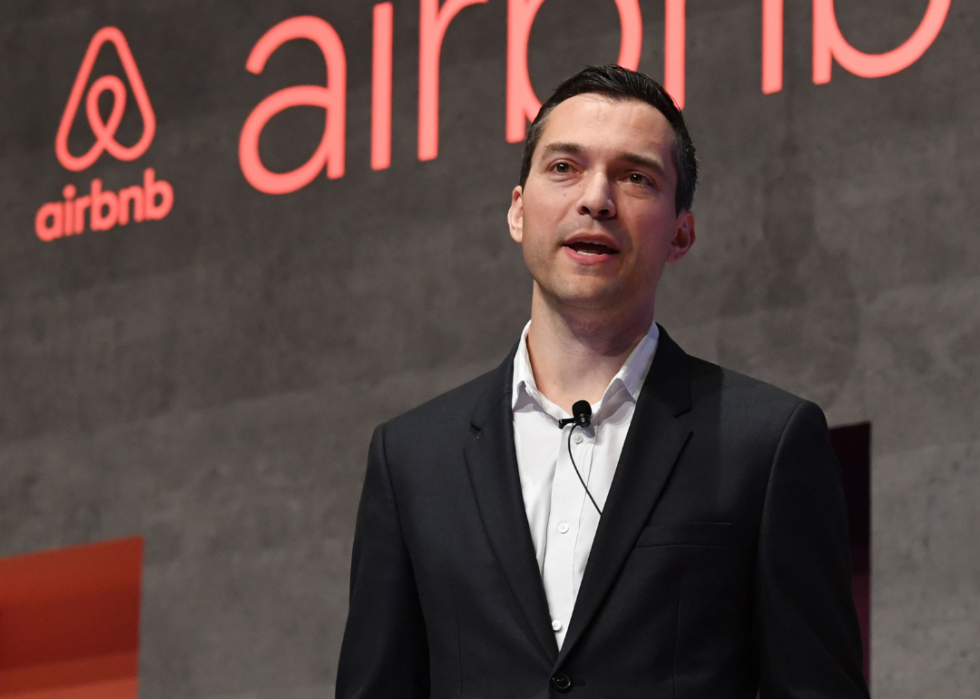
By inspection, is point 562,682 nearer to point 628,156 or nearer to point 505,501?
point 505,501

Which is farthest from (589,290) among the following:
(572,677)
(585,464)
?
(572,677)

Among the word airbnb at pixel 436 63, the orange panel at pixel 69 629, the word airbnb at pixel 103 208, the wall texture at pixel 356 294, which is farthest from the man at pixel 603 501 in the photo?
the orange panel at pixel 69 629

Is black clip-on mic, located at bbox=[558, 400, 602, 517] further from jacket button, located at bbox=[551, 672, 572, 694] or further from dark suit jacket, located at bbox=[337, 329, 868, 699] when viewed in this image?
jacket button, located at bbox=[551, 672, 572, 694]

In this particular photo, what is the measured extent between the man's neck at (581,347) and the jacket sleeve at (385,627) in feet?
0.84

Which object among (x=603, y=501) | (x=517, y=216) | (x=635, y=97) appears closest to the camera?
(x=603, y=501)

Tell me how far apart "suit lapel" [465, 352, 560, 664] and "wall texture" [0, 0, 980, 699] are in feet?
7.76

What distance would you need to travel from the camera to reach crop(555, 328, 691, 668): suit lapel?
174 centimetres

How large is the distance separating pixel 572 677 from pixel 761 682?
0.22 meters

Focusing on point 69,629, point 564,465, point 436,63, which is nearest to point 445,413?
point 564,465

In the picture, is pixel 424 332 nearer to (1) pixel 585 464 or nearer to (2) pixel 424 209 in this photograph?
(2) pixel 424 209

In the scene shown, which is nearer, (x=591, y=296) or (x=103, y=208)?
(x=591, y=296)

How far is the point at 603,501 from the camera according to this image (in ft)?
6.01

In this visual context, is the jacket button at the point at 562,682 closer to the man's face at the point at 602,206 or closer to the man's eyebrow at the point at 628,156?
the man's face at the point at 602,206

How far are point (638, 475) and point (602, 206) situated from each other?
32cm
